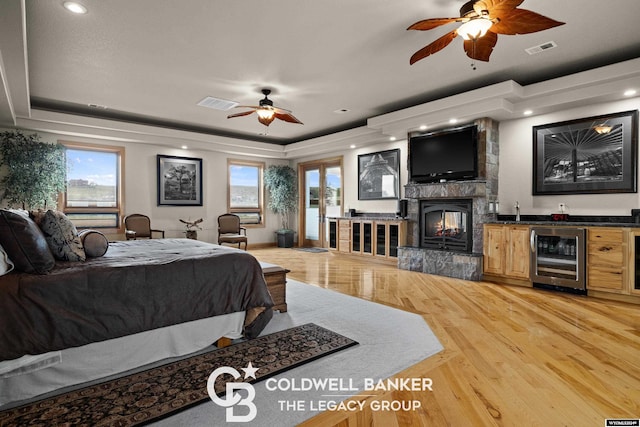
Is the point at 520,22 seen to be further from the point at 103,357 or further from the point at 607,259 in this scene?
the point at 103,357

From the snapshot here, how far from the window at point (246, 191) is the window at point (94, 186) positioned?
2543mm

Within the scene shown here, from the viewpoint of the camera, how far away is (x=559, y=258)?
4.60 meters

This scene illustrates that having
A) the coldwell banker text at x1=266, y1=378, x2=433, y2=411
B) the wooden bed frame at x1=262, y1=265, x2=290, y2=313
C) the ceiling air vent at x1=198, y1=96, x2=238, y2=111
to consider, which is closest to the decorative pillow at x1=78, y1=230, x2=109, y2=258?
the wooden bed frame at x1=262, y1=265, x2=290, y2=313

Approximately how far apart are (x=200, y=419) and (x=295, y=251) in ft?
22.7

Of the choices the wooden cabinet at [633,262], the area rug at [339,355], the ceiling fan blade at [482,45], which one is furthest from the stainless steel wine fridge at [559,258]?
the ceiling fan blade at [482,45]

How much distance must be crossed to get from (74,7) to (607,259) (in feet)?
20.5

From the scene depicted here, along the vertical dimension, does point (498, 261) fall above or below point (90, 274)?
below

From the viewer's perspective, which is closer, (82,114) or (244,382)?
(244,382)

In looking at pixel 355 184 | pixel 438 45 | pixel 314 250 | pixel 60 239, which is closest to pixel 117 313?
pixel 60 239

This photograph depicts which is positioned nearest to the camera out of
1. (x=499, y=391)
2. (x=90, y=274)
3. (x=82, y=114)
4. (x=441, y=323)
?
(x=499, y=391)

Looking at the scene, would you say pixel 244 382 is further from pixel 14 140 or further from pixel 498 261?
pixel 14 140

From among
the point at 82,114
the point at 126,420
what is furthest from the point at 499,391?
the point at 82,114

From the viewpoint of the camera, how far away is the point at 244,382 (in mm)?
2111

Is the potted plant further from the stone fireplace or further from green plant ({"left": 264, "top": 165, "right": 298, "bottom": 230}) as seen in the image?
the stone fireplace
